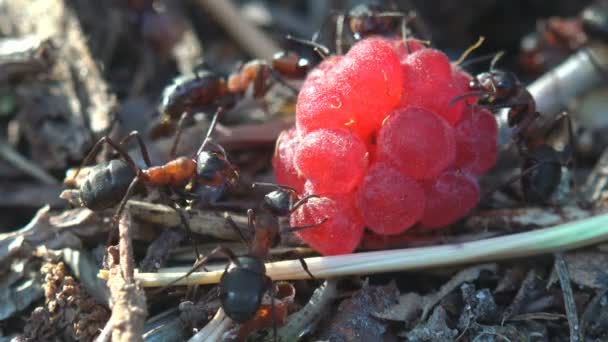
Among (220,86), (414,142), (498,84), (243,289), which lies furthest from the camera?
(220,86)

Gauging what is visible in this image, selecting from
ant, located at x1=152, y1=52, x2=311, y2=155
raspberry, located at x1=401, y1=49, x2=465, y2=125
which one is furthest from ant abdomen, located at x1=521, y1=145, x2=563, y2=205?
ant, located at x1=152, y1=52, x2=311, y2=155

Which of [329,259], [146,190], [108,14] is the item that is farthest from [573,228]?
[108,14]

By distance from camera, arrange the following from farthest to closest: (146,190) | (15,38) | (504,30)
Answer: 1. (504,30)
2. (15,38)
3. (146,190)

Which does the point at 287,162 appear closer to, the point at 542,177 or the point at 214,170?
the point at 214,170

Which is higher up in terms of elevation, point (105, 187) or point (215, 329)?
point (105, 187)

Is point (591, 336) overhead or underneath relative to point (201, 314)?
underneath

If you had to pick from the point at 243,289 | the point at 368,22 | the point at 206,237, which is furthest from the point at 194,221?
the point at 368,22

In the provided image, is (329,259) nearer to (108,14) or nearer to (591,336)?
(591,336)
